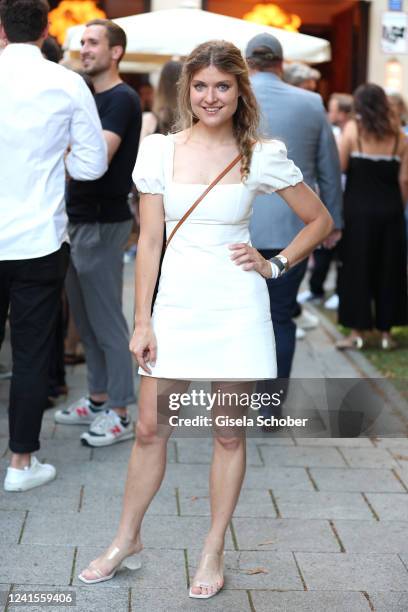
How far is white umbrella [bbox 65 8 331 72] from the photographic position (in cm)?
872

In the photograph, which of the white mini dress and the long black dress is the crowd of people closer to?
the white mini dress

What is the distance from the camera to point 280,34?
927cm

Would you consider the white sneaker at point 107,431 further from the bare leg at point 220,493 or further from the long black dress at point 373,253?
the long black dress at point 373,253

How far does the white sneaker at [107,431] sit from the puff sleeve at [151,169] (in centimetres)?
215

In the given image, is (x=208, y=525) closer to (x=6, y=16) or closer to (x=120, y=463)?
(x=120, y=463)

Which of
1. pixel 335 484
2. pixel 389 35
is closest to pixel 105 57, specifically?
pixel 335 484

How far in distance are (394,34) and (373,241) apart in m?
5.55

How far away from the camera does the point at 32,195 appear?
449cm

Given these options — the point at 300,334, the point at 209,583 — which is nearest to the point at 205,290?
the point at 209,583

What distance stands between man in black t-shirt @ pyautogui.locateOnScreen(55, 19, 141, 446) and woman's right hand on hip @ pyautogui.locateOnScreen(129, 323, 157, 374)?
1.92 m

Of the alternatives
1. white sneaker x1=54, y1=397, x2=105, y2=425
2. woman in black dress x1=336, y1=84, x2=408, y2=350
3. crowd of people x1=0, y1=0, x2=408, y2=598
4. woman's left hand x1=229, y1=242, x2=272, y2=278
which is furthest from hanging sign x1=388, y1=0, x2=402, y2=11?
woman's left hand x1=229, y1=242, x2=272, y2=278

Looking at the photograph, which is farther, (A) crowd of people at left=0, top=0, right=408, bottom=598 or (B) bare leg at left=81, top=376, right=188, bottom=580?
(B) bare leg at left=81, top=376, right=188, bottom=580

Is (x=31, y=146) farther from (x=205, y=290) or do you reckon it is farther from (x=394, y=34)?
(x=394, y=34)

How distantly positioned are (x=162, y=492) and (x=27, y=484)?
61 centimetres
